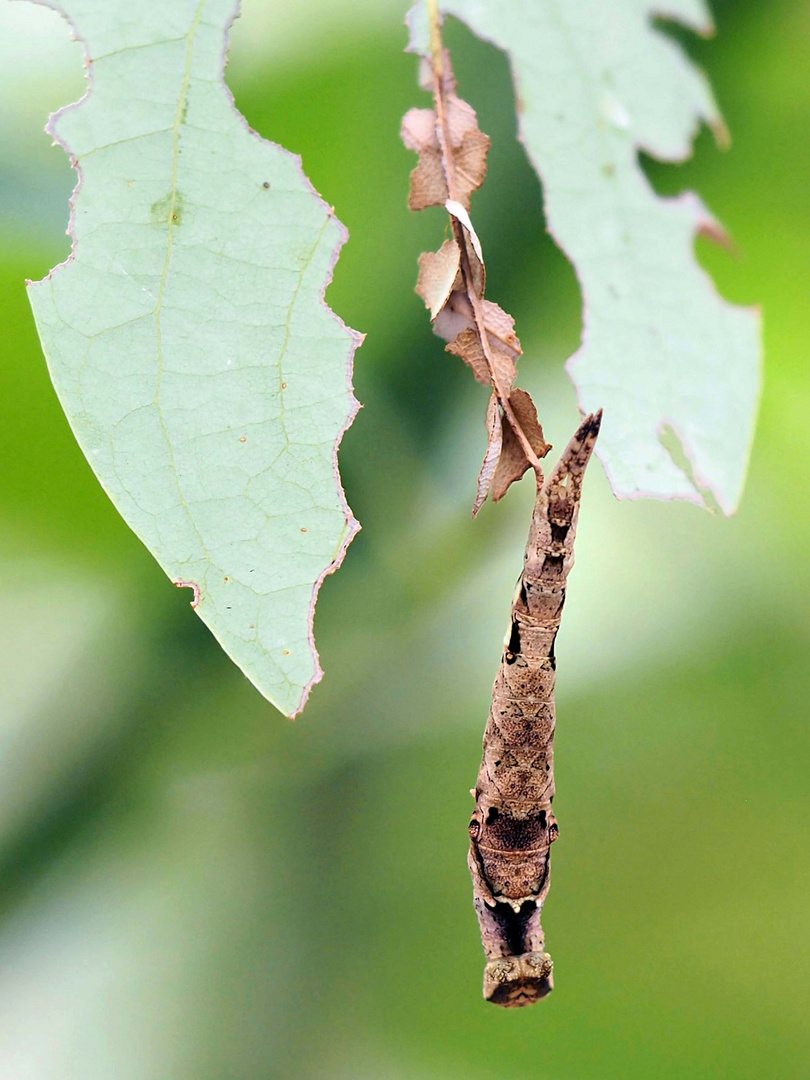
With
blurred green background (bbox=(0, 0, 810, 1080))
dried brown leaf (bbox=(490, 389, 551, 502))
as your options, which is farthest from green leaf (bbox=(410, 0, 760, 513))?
blurred green background (bbox=(0, 0, 810, 1080))

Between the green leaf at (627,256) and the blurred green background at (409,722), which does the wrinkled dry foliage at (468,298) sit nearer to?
the green leaf at (627,256)

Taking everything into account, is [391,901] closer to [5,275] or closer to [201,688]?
[201,688]

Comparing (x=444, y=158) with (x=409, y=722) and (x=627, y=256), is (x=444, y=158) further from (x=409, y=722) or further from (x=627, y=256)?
(x=409, y=722)

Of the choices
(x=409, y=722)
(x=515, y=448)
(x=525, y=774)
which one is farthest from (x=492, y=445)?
(x=409, y=722)

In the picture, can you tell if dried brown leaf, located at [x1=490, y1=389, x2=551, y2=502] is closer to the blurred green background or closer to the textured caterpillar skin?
the textured caterpillar skin

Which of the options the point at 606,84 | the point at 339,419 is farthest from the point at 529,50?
the point at 339,419

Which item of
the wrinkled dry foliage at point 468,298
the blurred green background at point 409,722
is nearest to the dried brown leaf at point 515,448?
the wrinkled dry foliage at point 468,298
